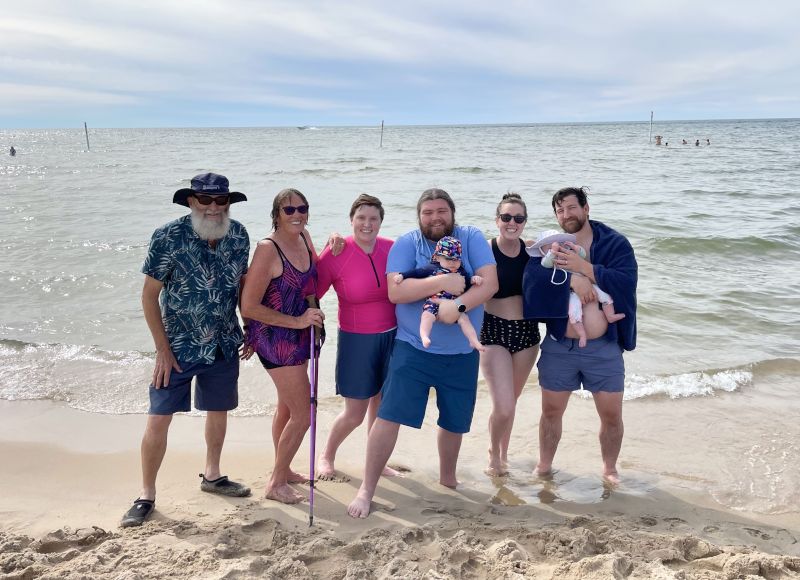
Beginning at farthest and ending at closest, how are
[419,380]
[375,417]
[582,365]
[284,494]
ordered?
[375,417]
[582,365]
[284,494]
[419,380]

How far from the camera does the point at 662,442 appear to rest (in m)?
5.56

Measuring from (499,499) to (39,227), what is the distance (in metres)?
15.4

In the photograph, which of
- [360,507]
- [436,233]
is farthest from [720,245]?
[360,507]

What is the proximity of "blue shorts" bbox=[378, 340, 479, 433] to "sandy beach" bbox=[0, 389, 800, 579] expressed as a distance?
69 cm

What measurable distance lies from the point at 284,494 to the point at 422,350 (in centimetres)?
137

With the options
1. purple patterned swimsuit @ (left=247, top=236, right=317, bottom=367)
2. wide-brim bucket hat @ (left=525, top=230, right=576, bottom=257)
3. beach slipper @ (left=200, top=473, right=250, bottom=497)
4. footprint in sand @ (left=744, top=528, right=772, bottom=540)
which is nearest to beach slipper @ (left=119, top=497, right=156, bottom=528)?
beach slipper @ (left=200, top=473, right=250, bottom=497)

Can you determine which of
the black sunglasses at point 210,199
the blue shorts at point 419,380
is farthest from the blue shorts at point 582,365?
the black sunglasses at point 210,199

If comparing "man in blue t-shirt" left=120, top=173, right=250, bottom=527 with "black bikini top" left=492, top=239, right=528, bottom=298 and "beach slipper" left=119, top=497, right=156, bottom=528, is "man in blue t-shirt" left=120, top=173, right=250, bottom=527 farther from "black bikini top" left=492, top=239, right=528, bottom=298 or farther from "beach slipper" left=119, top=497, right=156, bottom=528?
"black bikini top" left=492, top=239, right=528, bottom=298

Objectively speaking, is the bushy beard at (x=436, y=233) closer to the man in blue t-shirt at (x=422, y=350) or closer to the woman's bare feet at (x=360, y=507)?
the man in blue t-shirt at (x=422, y=350)

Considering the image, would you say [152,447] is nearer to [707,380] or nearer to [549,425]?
[549,425]

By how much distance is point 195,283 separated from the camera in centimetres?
387

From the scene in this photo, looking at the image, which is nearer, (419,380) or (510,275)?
(419,380)

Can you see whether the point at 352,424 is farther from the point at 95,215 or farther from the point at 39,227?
the point at 95,215

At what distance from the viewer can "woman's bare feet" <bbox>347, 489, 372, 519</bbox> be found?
401 cm
